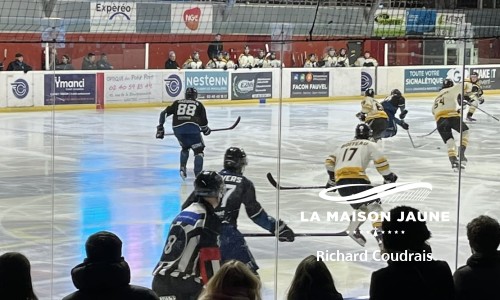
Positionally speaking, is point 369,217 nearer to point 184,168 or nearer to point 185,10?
point 184,168

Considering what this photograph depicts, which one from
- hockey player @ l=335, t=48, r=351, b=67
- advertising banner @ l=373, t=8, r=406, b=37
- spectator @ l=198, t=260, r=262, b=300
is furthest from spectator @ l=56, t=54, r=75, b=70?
spectator @ l=198, t=260, r=262, b=300

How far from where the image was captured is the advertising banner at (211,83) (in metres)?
19.3

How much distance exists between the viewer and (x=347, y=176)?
7305mm

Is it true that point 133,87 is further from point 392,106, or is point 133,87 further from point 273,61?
point 392,106

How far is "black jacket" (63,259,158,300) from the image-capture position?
9.75ft

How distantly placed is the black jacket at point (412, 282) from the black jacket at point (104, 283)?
76cm

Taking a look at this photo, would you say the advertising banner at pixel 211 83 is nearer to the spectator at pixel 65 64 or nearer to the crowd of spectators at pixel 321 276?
the spectator at pixel 65 64

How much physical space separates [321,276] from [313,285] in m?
0.04

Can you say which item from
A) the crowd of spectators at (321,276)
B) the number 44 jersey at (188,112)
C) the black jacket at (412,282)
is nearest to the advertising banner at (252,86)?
the number 44 jersey at (188,112)

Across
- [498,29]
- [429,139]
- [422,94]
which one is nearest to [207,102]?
[422,94]

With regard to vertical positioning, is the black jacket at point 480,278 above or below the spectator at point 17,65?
below

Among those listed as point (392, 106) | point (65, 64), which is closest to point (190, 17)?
point (65, 64)

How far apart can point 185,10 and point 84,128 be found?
7.94m

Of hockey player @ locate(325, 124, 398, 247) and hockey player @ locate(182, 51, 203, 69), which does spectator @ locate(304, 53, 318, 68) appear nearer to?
hockey player @ locate(182, 51, 203, 69)
